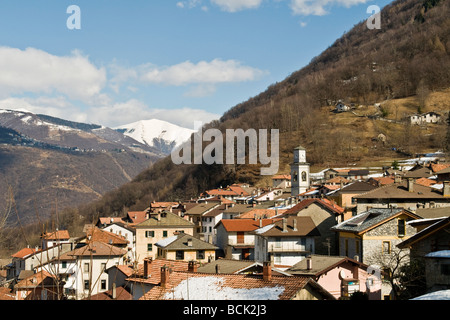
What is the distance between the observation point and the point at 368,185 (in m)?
51.7

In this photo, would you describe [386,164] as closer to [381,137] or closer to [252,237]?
[381,137]

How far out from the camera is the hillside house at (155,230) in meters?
53.2

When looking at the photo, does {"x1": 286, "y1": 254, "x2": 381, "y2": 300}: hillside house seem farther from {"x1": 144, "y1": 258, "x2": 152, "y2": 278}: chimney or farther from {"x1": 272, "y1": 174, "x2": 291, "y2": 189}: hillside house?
{"x1": 272, "y1": 174, "x2": 291, "y2": 189}: hillside house

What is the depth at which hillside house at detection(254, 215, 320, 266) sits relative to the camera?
35781 mm

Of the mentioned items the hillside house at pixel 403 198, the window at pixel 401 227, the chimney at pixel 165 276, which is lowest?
the chimney at pixel 165 276

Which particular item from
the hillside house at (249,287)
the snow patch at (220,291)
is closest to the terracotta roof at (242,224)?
the hillside house at (249,287)

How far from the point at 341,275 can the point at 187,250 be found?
1817cm

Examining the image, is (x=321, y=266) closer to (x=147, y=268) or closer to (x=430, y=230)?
(x=430, y=230)

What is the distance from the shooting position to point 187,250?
40.5 m

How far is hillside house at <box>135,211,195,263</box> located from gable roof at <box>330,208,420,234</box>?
25.0 meters

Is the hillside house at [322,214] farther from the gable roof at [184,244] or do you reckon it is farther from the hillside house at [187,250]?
the gable roof at [184,244]

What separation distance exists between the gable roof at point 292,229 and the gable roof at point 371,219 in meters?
4.34

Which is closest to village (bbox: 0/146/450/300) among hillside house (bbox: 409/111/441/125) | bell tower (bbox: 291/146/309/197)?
bell tower (bbox: 291/146/309/197)

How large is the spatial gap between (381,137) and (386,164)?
19.8 m
